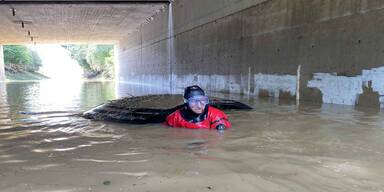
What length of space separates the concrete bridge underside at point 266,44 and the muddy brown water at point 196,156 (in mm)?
2525

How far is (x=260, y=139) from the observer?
16.2 feet

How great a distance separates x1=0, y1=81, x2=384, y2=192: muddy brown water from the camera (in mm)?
2951

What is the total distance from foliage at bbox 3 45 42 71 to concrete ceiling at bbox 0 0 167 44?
32128 mm

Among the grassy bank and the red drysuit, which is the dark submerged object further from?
the grassy bank

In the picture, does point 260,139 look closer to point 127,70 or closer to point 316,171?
point 316,171

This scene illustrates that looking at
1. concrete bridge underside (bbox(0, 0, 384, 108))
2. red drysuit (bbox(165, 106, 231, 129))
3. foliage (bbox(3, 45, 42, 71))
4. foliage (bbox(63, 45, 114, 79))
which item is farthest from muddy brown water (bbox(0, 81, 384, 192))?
foliage (bbox(3, 45, 42, 71))

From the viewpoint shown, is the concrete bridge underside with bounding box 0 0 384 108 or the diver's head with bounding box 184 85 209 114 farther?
the concrete bridge underside with bounding box 0 0 384 108

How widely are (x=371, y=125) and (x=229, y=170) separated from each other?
3.63 m

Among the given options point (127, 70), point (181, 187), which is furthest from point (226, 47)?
point (127, 70)

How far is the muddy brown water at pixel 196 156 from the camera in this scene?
116 inches

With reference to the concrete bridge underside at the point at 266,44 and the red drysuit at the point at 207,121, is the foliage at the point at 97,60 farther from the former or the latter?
the red drysuit at the point at 207,121

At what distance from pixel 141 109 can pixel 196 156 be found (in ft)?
10.8

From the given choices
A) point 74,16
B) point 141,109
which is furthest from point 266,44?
point 74,16

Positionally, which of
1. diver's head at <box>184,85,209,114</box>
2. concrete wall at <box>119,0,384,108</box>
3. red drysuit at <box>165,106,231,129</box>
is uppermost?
concrete wall at <box>119,0,384,108</box>
